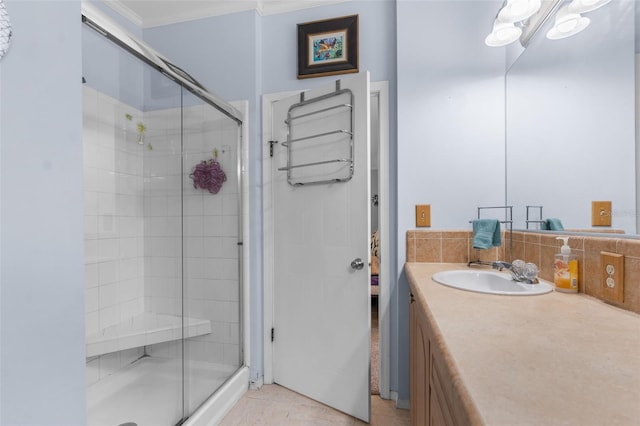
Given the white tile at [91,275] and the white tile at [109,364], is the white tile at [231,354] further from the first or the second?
the white tile at [91,275]

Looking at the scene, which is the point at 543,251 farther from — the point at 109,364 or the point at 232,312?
the point at 109,364

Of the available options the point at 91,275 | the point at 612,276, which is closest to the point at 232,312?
the point at 91,275

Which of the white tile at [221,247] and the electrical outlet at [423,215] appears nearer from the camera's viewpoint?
the electrical outlet at [423,215]

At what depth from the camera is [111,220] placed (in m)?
1.95

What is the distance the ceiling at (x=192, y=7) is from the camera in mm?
2102

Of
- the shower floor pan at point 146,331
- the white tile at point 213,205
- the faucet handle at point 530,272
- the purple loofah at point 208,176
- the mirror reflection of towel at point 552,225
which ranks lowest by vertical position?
the shower floor pan at point 146,331

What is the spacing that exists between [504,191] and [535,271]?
0.69m

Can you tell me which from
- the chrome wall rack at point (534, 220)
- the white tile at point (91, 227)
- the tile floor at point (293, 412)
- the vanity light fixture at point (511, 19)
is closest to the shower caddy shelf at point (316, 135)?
the vanity light fixture at point (511, 19)

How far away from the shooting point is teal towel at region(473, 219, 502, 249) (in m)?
1.61

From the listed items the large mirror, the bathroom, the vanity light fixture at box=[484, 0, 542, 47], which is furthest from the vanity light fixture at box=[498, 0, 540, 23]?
the bathroom

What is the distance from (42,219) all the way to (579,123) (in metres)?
1.66

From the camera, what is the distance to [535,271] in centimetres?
122

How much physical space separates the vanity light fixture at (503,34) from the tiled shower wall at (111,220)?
7.30 feet

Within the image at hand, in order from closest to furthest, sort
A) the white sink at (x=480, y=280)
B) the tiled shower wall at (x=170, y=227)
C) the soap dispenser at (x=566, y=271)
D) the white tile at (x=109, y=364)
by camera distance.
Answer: the soap dispenser at (x=566, y=271) → the white sink at (x=480, y=280) → the white tile at (x=109, y=364) → the tiled shower wall at (x=170, y=227)
